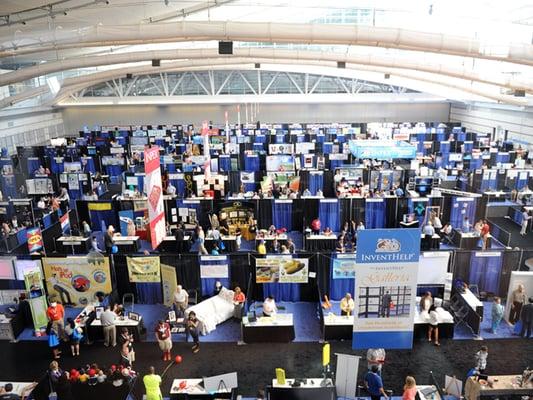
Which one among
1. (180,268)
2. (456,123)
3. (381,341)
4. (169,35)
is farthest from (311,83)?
(381,341)

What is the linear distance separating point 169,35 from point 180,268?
805 centimetres

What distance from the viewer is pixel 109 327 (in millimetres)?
11195

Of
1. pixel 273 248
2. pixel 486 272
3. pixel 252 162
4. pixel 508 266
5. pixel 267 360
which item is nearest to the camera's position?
pixel 267 360

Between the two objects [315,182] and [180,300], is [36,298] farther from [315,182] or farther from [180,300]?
[315,182]

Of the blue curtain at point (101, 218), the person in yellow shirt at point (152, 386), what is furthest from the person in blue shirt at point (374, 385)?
the blue curtain at point (101, 218)

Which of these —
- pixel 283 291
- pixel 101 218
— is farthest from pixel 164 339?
pixel 101 218

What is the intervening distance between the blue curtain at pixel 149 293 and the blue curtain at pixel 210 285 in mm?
1343

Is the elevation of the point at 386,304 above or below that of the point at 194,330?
above

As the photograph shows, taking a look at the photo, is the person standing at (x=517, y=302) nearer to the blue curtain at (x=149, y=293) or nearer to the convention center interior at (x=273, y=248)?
the convention center interior at (x=273, y=248)

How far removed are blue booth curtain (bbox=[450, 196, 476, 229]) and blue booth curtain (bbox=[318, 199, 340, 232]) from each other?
15.2 feet

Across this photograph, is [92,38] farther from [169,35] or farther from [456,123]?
[456,123]

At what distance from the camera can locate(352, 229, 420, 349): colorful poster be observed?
716cm

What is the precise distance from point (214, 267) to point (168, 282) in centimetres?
141

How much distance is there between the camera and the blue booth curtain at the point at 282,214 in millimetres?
18094
